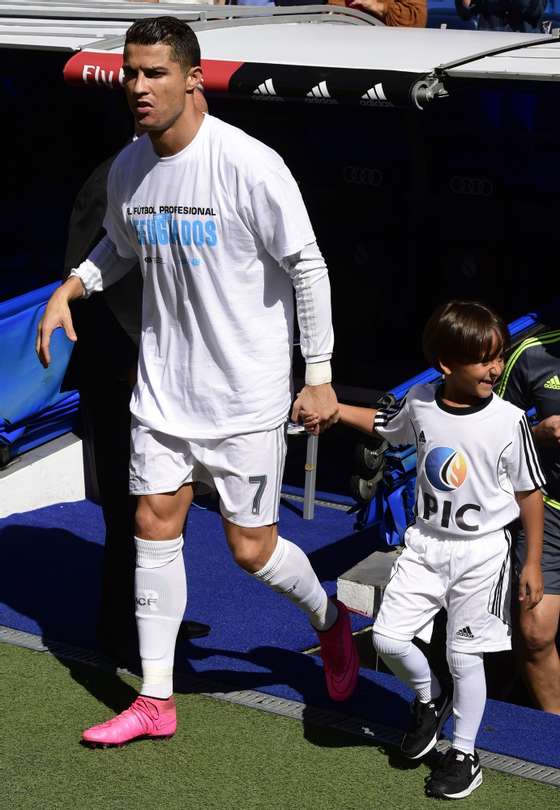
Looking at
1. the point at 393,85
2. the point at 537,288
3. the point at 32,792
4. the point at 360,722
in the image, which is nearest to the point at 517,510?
the point at 360,722

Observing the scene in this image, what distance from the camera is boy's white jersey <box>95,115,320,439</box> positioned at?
3697mm

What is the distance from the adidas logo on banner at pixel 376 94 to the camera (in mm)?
5031

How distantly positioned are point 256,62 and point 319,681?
8.14ft

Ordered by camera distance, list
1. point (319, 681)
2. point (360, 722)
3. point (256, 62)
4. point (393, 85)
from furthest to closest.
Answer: point (256, 62), point (393, 85), point (319, 681), point (360, 722)

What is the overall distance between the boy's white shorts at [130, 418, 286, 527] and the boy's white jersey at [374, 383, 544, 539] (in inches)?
18.2

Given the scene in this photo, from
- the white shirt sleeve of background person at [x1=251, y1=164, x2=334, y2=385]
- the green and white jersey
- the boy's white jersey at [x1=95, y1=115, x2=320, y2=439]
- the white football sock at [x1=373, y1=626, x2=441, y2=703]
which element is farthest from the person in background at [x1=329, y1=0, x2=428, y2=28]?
the white football sock at [x1=373, y1=626, x2=441, y2=703]

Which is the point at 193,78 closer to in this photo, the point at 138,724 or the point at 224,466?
the point at 224,466

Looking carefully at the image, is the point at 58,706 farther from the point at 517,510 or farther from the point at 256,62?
the point at 256,62

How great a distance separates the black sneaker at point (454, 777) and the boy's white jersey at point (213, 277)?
1.03 metres

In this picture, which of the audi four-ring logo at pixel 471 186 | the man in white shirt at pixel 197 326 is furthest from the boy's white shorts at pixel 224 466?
the audi four-ring logo at pixel 471 186

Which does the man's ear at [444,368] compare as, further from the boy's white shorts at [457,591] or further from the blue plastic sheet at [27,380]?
the blue plastic sheet at [27,380]

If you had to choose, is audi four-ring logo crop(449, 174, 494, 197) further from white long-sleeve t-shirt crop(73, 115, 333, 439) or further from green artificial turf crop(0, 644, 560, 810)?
green artificial turf crop(0, 644, 560, 810)

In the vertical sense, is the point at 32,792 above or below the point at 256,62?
below

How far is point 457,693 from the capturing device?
12.0 feet
